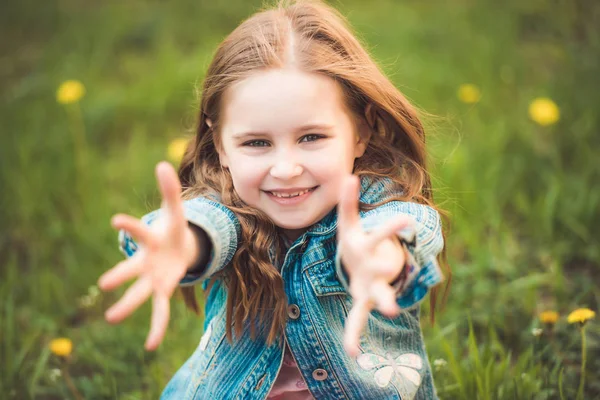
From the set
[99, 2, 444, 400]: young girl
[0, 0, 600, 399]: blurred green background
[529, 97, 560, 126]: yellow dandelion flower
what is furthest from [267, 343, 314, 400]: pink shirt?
[529, 97, 560, 126]: yellow dandelion flower

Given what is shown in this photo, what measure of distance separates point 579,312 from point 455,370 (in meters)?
0.33

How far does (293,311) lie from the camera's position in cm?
148

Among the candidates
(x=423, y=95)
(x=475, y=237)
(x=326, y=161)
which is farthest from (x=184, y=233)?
(x=423, y=95)

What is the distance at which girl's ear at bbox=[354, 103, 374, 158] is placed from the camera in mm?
1579

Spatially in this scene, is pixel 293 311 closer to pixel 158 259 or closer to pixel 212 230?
pixel 212 230

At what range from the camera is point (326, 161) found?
142cm

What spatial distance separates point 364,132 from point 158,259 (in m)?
0.65

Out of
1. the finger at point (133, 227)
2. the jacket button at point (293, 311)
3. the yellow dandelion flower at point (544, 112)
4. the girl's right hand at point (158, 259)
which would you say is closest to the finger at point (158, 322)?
the girl's right hand at point (158, 259)

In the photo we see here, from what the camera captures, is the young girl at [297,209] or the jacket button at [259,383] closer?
the young girl at [297,209]

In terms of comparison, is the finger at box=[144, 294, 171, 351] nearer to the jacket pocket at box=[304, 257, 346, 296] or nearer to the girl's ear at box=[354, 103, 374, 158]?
the jacket pocket at box=[304, 257, 346, 296]

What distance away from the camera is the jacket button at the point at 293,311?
4.84 feet

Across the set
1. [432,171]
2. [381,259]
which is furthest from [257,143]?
[432,171]

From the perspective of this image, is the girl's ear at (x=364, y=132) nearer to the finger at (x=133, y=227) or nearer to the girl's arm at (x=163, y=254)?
the girl's arm at (x=163, y=254)

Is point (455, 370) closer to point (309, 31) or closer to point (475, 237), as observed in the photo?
point (475, 237)
